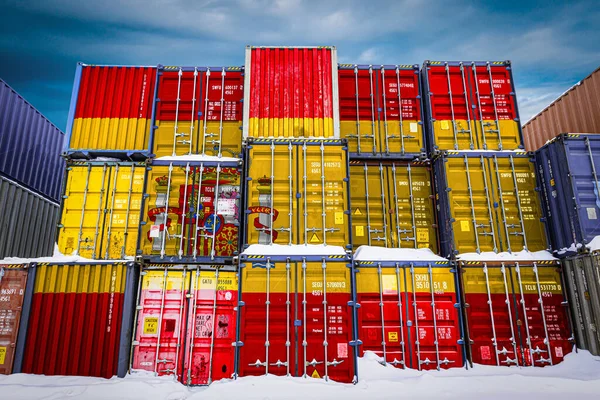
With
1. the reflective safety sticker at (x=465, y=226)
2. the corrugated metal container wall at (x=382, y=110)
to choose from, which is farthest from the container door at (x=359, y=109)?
the reflective safety sticker at (x=465, y=226)

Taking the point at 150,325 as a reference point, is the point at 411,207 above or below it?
above

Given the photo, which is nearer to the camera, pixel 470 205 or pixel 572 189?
pixel 572 189

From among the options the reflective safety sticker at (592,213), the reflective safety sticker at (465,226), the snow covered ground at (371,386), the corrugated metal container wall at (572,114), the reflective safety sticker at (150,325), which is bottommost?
the snow covered ground at (371,386)

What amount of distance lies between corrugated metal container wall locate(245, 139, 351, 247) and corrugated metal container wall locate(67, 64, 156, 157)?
12.3 ft

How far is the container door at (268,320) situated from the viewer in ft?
26.1

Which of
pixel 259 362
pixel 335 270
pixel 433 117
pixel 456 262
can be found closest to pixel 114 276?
pixel 259 362

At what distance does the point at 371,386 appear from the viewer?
7.55 metres

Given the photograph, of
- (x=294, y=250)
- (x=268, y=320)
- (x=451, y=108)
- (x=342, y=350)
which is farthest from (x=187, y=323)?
(x=451, y=108)

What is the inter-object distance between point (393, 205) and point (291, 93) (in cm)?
435

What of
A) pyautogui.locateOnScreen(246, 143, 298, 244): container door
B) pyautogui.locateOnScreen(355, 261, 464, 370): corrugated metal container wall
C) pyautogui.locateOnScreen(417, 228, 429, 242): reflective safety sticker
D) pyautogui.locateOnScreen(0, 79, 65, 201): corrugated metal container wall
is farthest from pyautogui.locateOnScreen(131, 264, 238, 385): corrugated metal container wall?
pyautogui.locateOnScreen(0, 79, 65, 201): corrugated metal container wall

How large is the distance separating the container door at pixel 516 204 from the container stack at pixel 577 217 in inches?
10.7

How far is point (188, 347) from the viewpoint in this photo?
8.44 m

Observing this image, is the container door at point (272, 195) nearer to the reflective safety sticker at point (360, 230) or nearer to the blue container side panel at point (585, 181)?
the reflective safety sticker at point (360, 230)

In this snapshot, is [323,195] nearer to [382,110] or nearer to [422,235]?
[422,235]
